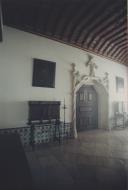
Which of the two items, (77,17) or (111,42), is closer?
(77,17)

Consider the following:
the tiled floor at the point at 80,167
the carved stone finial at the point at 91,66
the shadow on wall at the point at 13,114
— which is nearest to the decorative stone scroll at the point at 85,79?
the carved stone finial at the point at 91,66

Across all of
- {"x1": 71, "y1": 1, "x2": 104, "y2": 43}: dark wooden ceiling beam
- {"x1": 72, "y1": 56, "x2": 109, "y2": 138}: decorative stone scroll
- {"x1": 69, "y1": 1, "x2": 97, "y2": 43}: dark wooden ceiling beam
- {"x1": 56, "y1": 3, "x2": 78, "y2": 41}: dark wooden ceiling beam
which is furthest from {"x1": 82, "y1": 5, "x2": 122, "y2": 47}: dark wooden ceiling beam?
{"x1": 72, "y1": 56, "x2": 109, "y2": 138}: decorative stone scroll

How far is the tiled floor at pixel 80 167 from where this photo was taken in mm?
2166

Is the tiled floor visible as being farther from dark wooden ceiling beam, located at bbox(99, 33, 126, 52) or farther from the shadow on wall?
dark wooden ceiling beam, located at bbox(99, 33, 126, 52)

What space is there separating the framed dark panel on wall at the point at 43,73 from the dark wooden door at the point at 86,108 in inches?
67.3

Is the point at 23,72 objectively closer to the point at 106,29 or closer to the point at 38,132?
the point at 38,132

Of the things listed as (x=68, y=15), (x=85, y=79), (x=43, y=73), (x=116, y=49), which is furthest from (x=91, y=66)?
(x=68, y=15)

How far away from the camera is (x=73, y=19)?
13.0 feet

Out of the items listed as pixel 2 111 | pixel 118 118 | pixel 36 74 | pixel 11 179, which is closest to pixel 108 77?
pixel 118 118

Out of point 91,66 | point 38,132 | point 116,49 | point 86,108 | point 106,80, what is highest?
point 116,49

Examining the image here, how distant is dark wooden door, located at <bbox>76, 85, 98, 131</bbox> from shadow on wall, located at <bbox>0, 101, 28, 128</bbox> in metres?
2.47

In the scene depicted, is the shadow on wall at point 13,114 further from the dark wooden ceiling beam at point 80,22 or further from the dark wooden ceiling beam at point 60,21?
the dark wooden ceiling beam at point 80,22

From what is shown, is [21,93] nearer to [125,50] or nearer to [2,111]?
[2,111]

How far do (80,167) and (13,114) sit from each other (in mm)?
2227
